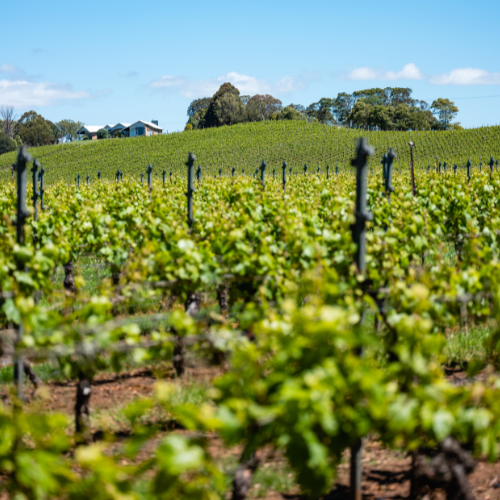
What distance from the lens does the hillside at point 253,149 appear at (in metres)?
40.4

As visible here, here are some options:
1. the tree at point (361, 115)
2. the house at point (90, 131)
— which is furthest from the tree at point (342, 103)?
the house at point (90, 131)

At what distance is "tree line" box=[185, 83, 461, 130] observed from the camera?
70.5m

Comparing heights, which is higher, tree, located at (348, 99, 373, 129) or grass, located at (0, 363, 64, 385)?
tree, located at (348, 99, 373, 129)

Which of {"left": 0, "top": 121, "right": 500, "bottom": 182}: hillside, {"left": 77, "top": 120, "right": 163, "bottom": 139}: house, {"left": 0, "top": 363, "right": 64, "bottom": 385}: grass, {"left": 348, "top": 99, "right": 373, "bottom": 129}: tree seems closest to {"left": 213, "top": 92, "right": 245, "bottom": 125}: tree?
{"left": 0, "top": 121, "right": 500, "bottom": 182}: hillside

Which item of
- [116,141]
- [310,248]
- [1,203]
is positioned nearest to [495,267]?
[310,248]

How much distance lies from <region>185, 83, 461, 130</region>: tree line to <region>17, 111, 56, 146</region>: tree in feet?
78.3

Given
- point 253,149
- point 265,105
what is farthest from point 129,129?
point 253,149

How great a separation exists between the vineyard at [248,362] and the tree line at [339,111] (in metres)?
65.5

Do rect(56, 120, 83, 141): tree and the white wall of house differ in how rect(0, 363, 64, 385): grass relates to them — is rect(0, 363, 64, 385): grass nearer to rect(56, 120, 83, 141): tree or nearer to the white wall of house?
the white wall of house

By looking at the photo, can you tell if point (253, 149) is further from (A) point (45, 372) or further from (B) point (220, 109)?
(A) point (45, 372)

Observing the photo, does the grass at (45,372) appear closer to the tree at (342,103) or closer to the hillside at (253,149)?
the hillside at (253,149)

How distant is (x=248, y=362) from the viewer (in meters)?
2.07

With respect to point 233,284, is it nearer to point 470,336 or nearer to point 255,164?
point 470,336

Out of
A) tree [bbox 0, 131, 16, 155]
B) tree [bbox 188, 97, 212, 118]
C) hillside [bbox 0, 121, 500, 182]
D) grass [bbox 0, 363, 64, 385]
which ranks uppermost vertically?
tree [bbox 188, 97, 212, 118]
